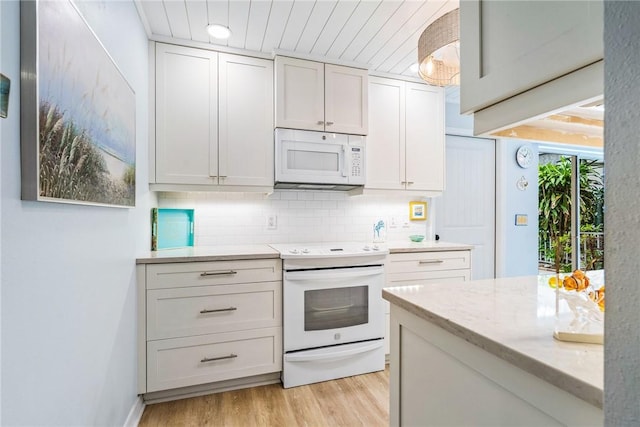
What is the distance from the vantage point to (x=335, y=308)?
2.29 meters

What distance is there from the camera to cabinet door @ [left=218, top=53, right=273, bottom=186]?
237 cm

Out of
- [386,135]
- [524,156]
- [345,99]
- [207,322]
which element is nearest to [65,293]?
[207,322]

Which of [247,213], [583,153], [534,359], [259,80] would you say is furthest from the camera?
[583,153]

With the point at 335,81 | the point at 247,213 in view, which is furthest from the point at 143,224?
the point at 335,81

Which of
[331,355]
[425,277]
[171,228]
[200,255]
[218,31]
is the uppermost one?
[218,31]

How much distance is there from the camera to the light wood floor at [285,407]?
184 centimetres

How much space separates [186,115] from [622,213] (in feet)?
7.98

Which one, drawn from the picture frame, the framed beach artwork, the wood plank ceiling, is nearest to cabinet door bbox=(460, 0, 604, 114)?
the framed beach artwork

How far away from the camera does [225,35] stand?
2.19 metres

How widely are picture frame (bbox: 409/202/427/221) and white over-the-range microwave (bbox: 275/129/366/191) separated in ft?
2.52

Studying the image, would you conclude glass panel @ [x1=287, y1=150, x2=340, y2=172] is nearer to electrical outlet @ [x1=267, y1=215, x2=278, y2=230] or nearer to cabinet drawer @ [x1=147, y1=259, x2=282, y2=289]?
electrical outlet @ [x1=267, y1=215, x2=278, y2=230]

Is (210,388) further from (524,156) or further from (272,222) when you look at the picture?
(524,156)

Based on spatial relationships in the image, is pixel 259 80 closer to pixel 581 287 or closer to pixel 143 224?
pixel 143 224

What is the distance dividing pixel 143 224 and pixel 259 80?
135 centimetres
